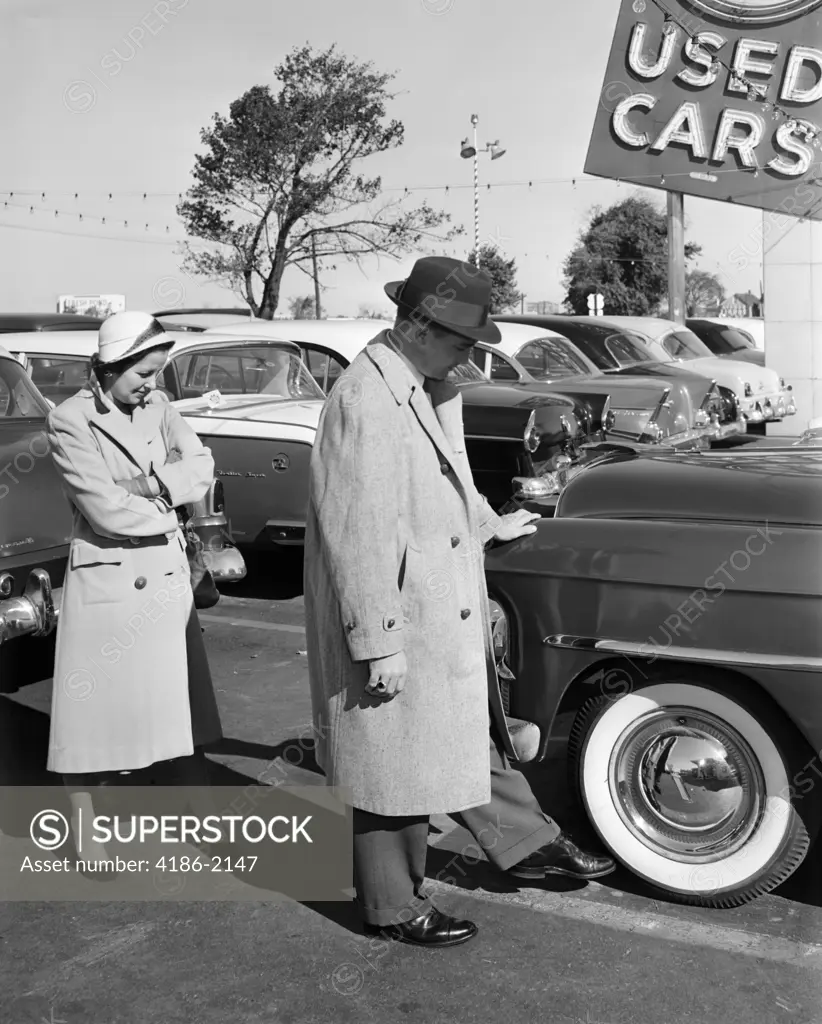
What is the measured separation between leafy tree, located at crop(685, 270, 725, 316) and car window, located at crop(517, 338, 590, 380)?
51.9 meters

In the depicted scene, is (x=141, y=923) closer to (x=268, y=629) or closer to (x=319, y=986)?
(x=319, y=986)

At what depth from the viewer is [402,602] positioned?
3.05m

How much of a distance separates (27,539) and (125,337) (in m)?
1.66

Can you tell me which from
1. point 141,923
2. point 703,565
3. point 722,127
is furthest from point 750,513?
point 722,127

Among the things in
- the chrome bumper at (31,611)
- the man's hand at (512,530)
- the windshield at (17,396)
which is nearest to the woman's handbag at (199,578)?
the chrome bumper at (31,611)

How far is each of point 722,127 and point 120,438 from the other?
52.3 ft

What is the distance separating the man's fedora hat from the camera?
3.03 meters

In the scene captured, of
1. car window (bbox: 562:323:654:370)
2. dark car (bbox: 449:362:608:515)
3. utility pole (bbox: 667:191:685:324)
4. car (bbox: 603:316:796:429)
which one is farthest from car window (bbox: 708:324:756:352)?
dark car (bbox: 449:362:608:515)

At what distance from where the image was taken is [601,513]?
12.6 feet

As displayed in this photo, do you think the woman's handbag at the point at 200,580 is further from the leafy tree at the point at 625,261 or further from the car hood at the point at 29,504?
the leafy tree at the point at 625,261

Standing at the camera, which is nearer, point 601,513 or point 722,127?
point 601,513

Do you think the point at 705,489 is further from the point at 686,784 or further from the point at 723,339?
the point at 723,339

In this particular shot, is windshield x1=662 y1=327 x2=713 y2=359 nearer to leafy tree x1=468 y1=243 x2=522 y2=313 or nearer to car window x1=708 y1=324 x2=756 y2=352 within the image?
car window x1=708 y1=324 x2=756 y2=352

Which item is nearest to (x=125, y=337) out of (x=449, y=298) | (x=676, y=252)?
(x=449, y=298)
